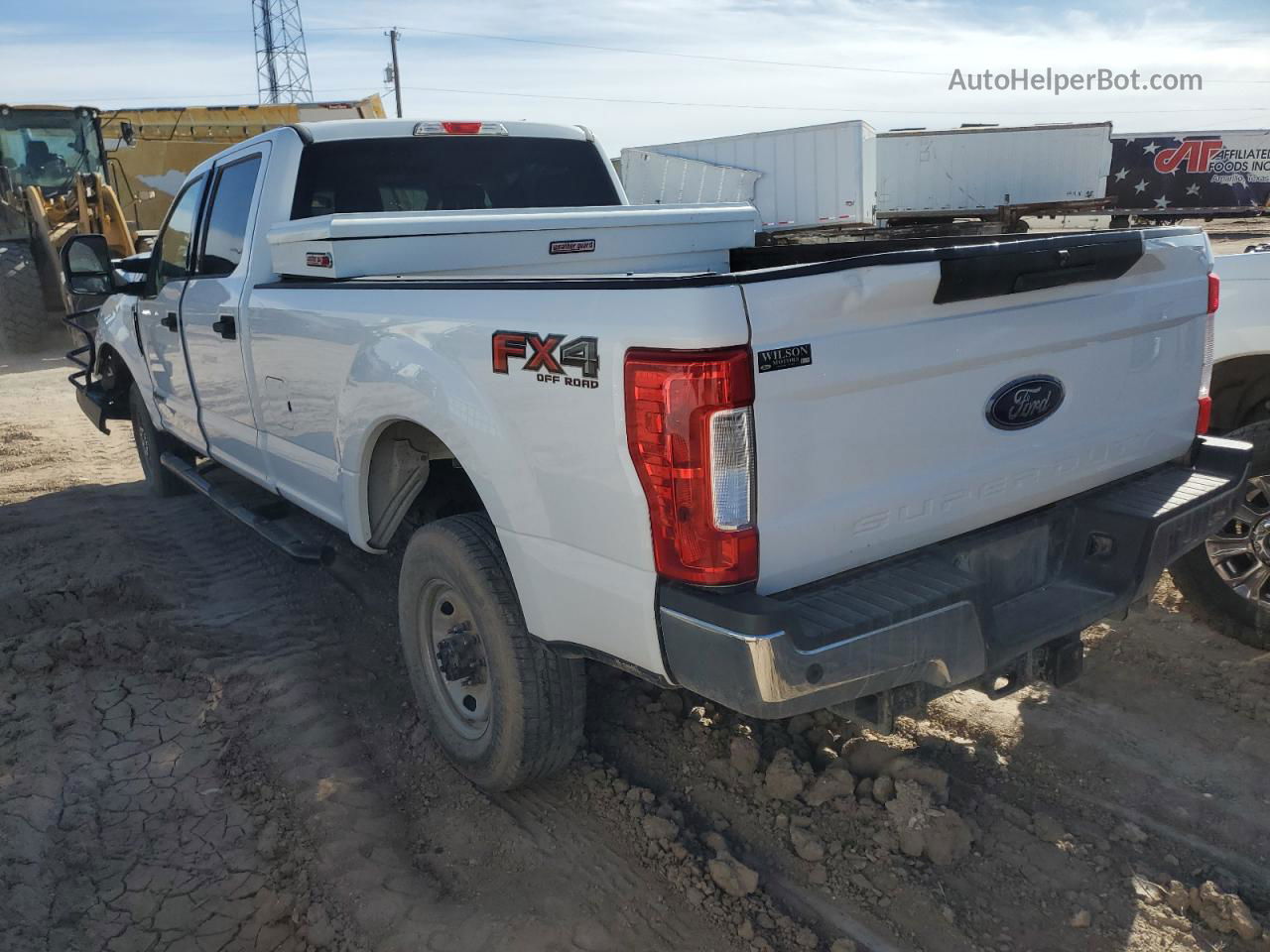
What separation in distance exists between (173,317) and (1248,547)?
509 centimetres

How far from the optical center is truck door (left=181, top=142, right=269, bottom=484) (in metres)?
→ 4.34

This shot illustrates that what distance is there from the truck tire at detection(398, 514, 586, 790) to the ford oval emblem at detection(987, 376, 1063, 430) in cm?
140

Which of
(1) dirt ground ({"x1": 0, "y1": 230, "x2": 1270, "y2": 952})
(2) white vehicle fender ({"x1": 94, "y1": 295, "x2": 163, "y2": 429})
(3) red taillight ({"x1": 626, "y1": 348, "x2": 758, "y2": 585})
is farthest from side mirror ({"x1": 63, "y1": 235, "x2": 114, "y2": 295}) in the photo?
(3) red taillight ({"x1": 626, "y1": 348, "x2": 758, "y2": 585})

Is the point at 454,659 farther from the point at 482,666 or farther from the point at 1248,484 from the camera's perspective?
the point at 1248,484

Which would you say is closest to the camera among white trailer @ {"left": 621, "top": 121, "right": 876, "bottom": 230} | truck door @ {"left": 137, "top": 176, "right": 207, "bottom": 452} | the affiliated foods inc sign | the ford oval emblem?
the ford oval emblem

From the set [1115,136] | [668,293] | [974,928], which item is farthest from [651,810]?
[1115,136]

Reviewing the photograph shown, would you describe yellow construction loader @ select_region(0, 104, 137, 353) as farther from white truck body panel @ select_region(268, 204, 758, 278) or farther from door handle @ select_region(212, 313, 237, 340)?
white truck body panel @ select_region(268, 204, 758, 278)

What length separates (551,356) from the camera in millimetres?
2432

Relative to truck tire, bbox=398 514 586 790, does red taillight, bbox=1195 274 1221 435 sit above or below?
above

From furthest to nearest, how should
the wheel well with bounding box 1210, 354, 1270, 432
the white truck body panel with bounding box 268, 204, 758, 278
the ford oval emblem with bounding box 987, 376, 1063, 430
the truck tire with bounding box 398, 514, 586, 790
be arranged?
the wheel well with bounding box 1210, 354, 1270, 432 < the white truck body panel with bounding box 268, 204, 758, 278 < the truck tire with bounding box 398, 514, 586, 790 < the ford oval emblem with bounding box 987, 376, 1063, 430

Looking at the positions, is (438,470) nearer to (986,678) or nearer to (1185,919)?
(986,678)

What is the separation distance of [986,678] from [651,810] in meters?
1.11

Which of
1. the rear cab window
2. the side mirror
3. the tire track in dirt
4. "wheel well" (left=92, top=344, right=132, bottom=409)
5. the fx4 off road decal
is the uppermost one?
the rear cab window

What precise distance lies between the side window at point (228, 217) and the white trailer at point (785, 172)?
61.1ft
